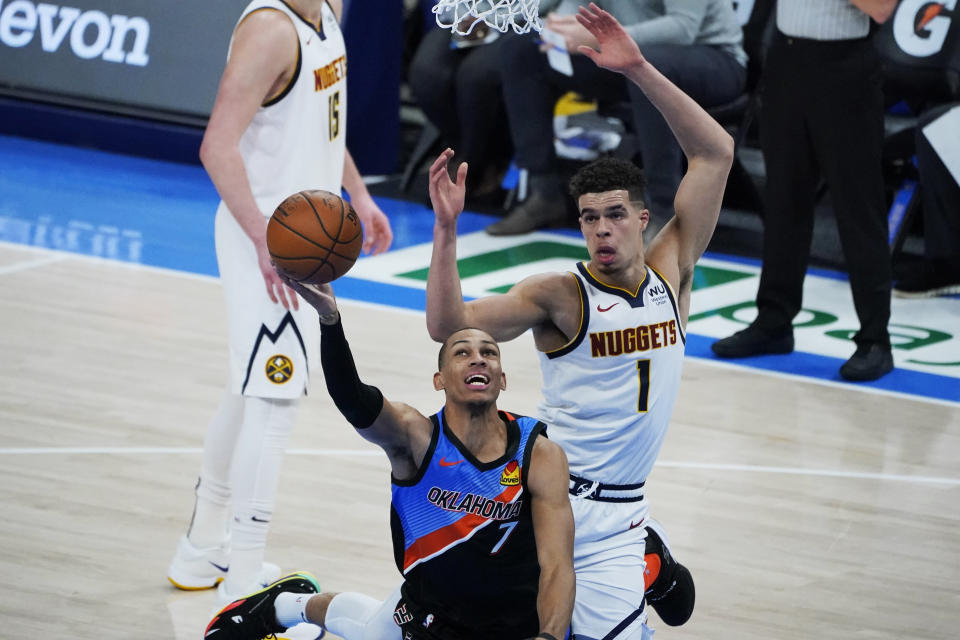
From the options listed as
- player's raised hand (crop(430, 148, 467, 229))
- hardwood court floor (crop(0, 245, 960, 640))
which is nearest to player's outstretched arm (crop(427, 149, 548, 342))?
player's raised hand (crop(430, 148, 467, 229))

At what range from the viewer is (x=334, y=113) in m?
5.09

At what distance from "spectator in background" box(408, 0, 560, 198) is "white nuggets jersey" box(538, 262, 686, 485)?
6.10m

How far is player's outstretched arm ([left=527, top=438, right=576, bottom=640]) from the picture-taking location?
3848mm

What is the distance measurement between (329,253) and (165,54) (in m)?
7.79

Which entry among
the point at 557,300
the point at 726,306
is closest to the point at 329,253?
the point at 557,300

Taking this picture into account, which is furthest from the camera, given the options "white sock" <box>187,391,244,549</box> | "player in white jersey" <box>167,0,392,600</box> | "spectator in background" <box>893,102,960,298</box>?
"spectator in background" <box>893,102,960,298</box>

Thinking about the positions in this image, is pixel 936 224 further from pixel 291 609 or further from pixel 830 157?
pixel 291 609

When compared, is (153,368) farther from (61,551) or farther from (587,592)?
(587,592)

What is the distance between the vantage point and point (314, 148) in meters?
5.00

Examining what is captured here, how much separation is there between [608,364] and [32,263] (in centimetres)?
542

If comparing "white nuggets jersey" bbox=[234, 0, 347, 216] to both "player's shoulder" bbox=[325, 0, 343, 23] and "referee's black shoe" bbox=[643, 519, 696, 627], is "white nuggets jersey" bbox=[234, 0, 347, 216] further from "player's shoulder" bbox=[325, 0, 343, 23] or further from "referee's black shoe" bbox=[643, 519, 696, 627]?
"referee's black shoe" bbox=[643, 519, 696, 627]

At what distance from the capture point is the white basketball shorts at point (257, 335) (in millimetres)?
4859

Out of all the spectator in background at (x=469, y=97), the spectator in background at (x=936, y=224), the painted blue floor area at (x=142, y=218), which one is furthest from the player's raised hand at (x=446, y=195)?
the spectator in background at (x=469, y=97)

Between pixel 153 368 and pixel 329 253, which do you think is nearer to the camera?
pixel 329 253
